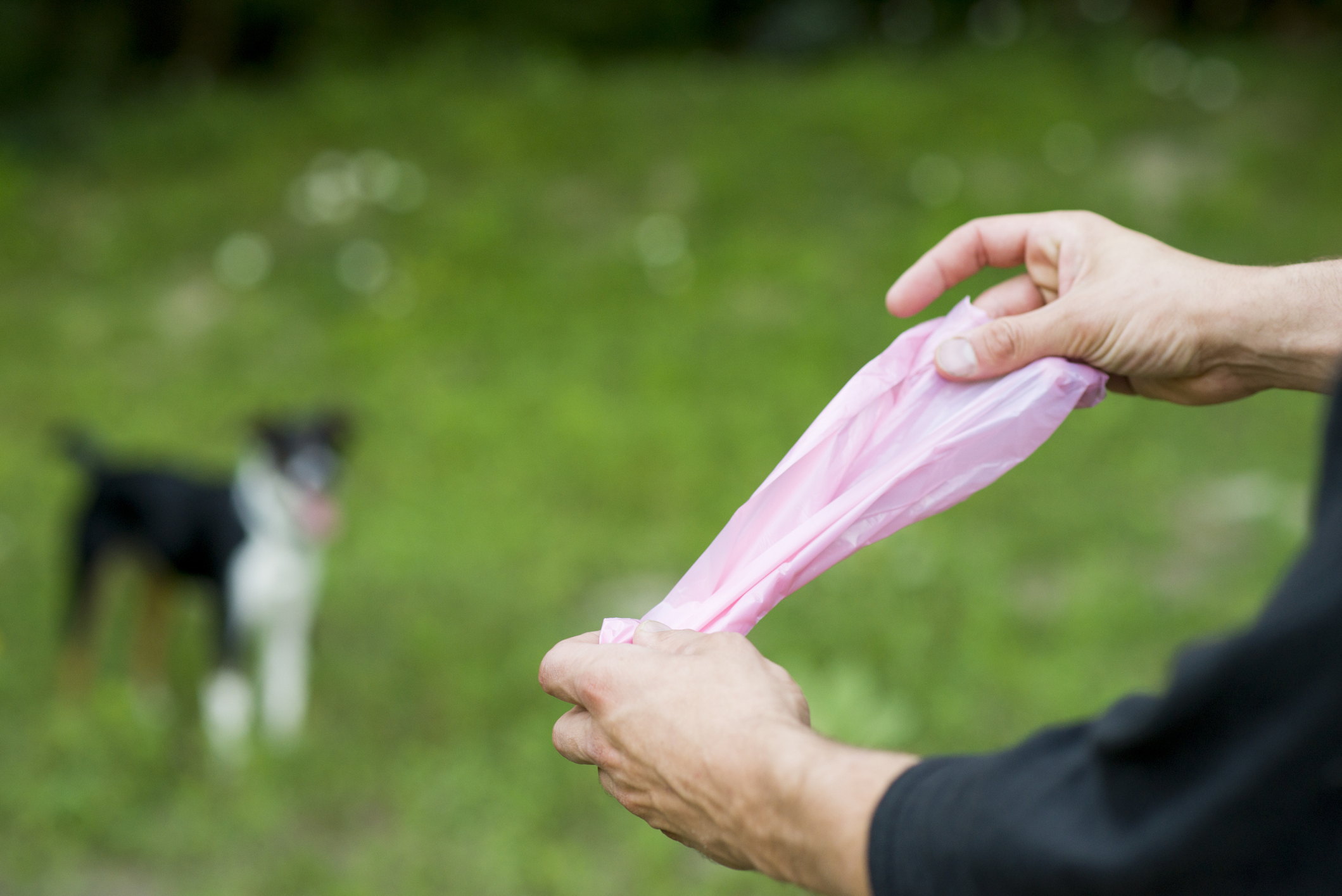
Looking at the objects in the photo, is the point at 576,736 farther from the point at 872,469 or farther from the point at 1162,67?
the point at 1162,67

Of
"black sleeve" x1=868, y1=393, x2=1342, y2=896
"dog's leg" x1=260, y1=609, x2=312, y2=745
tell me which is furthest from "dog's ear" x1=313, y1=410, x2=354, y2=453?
"black sleeve" x1=868, y1=393, x2=1342, y2=896

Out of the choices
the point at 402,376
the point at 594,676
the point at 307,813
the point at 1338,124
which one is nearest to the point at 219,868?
the point at 307,813

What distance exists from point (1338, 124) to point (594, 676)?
9.01 meters

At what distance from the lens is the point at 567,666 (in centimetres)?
116

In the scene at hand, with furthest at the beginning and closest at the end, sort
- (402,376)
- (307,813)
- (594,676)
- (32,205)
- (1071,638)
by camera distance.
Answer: (32,205)
(402,376)
(1071,638)
(307,813)
(594,676)

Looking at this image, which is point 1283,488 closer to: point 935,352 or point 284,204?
point 935,352

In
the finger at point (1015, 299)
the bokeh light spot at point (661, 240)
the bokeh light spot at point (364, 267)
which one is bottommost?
the finger at point (1015, 299)

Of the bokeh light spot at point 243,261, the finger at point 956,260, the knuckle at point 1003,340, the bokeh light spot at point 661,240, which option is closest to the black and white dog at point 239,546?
the finger at point 956,260

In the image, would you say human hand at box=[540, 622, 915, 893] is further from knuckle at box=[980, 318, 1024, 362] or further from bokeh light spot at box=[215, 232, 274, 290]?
bokeh light spot at box=[215, 232, 274, 290]

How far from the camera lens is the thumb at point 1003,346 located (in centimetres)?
137

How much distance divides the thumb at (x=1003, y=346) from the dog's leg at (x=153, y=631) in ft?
10.6

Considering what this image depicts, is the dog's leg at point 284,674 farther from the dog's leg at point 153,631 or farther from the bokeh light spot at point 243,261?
the bokeh light spot at point 243,261

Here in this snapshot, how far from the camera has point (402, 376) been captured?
645 centimetres

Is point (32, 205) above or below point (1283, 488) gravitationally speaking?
above
